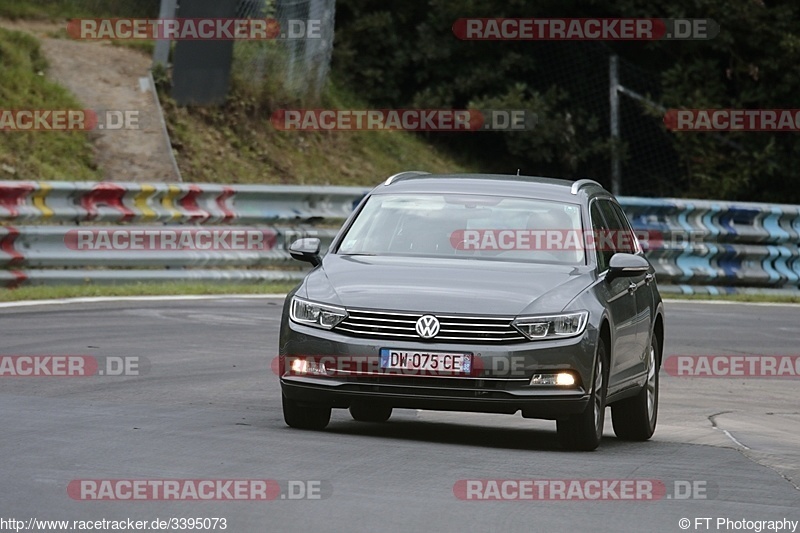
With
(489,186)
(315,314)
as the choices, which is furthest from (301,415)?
(489,186)

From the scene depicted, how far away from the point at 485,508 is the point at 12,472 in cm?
219

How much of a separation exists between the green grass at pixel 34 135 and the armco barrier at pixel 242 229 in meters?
1.79

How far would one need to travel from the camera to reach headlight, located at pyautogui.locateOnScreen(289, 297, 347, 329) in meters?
10.3

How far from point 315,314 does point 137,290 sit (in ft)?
32.9

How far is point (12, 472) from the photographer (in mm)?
8352

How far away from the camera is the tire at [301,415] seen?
34.7ft

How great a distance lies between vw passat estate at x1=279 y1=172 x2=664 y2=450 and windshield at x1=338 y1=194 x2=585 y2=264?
0.01 meters

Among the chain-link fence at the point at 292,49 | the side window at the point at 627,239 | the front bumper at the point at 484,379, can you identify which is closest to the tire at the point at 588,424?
the front bumper at the point at 484,379

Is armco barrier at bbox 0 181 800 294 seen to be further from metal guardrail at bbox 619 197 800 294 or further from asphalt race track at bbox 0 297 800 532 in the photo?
asphalt race track at bbox 0 297 800 532

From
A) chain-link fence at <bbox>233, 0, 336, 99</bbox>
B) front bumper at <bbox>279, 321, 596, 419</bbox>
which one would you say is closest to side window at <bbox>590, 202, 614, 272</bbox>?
front bumper at <bbox>279, 321, 596, 419</bbox>

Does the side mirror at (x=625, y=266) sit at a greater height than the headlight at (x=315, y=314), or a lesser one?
greater

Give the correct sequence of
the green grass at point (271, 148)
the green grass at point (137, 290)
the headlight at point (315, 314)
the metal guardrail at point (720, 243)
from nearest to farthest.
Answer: the headlight at point (315, 314), the green grass at point (137, 290), the metal guardrail at point (720, 243), the green grass at point (271, 148)

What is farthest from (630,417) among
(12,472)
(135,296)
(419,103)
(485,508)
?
(419,103)

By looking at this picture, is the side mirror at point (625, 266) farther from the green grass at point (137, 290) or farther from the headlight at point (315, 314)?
the green grass at point (137, 290)
